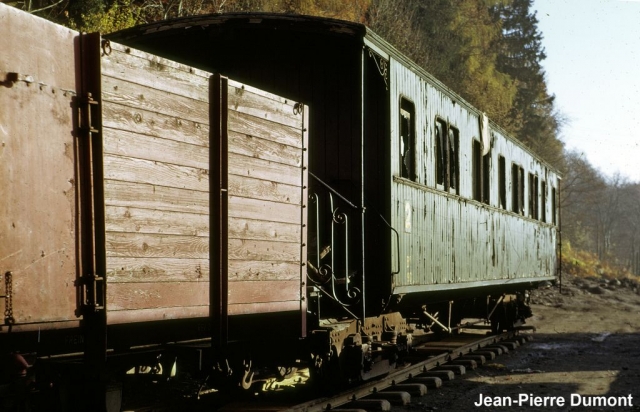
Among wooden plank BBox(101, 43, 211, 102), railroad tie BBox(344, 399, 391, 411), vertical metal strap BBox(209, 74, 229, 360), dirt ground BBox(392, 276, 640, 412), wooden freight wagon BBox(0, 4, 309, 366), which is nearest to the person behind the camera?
wooden freight wagon BBox(0, 4, 309, 366)

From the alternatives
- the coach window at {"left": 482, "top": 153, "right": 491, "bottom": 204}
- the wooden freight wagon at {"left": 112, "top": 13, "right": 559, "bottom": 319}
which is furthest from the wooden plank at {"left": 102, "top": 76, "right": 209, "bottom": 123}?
the coach window at {"left": 482, "top": 153, "right": 491, "bottom": 204}

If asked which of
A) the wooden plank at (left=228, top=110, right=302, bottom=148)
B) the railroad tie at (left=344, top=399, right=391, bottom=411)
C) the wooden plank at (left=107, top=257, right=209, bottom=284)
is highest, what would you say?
the wooden plank at (left=228, top=110, right=302, bottom=148)

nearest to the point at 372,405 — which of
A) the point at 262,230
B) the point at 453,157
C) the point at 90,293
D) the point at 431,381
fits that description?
the point at 431,381

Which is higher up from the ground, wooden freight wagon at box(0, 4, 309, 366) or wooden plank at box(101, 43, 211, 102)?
wooden plank at box(101, 43, 211, 102)

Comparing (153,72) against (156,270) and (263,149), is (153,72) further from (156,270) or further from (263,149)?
(263,149)

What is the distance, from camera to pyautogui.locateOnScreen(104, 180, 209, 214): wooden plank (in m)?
4.54

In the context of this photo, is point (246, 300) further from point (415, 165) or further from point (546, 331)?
point (546, 331)

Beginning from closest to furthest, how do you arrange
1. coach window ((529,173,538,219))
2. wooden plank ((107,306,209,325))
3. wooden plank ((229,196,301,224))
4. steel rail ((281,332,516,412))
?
wooden plank ((107,306,209,325)) < wooden plank ((229,196,301,224)) < steel rail ((281,332,516,412)) < coach window ((529,173,538,219))

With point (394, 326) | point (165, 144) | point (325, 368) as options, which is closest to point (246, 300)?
point (165, 144)

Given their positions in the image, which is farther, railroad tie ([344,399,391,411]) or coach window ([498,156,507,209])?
coach window ([498,156,507,209])

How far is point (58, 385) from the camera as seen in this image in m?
4.59

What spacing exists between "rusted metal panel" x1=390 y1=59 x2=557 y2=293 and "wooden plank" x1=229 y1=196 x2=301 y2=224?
2.40 m

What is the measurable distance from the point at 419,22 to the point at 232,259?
39545 millimetres

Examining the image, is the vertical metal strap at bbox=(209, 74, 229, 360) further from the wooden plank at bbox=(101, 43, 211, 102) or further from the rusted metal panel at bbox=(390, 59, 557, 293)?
the rusted metal panel at bbox=(390, 59, 557, 293)
